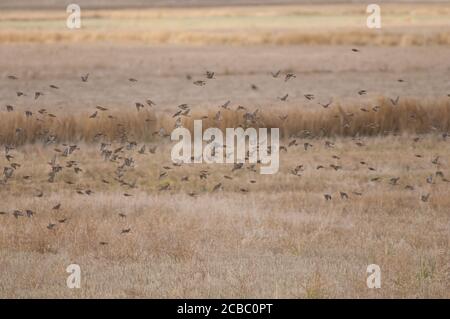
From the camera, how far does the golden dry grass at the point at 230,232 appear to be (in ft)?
38.5

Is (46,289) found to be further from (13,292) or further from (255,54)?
(255,54)

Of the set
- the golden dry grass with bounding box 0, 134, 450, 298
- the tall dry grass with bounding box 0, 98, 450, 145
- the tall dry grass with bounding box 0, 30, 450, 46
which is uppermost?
the tall dry grass with bounding box 0, 30, 450, 46

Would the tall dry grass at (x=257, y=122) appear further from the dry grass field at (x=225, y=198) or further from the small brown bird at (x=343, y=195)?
the small brown bird at (x=343, y=195)

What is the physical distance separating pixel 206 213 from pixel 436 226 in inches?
154

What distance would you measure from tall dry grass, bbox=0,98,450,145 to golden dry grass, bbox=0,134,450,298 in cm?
294

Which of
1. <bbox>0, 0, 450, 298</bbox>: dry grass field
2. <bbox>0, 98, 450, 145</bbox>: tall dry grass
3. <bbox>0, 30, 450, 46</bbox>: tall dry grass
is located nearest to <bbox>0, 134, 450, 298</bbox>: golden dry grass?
<bbox>0, 0, 450, 298</bbox>: dry grass field

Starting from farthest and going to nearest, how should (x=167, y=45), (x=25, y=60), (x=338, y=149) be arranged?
(x=167, y=45) < (x=25, y=60) < (x=338, y=149)

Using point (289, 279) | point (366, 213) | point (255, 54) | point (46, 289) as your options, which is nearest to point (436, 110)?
point (366, 213)

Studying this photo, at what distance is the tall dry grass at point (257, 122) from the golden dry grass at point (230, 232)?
9.63 feet

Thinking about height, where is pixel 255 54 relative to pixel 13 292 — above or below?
above

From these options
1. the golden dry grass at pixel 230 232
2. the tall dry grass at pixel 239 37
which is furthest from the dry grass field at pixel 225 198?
the tall dry grass at pixel 239 37

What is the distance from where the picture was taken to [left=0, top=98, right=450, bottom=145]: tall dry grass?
24.3 meters

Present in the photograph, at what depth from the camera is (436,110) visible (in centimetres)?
2628

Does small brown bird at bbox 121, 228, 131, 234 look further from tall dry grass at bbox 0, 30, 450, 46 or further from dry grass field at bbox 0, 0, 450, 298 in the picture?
tall dry grass at bbox 0, 30, 450, 46
